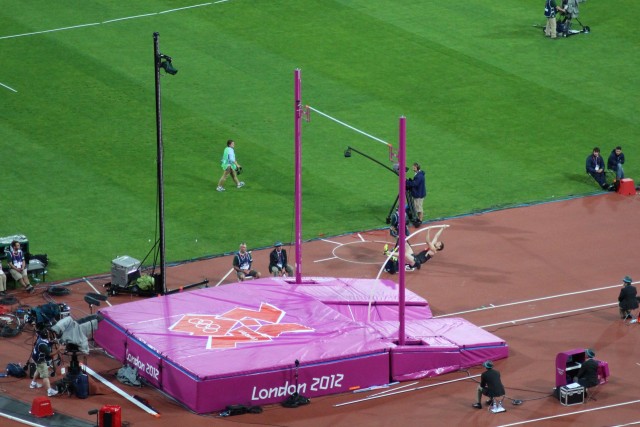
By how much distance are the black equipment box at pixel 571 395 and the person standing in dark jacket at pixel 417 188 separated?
38.2ft

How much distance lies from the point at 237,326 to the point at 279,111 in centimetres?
1761

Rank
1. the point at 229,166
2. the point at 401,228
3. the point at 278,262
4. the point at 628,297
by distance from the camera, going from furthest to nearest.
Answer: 1. the point at 229,166
2. the point at 278,262
3. the point at 628,297
4. the point at 401,228

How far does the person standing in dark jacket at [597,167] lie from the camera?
44862 mm

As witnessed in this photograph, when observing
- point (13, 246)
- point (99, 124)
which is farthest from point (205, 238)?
point (99, 124)

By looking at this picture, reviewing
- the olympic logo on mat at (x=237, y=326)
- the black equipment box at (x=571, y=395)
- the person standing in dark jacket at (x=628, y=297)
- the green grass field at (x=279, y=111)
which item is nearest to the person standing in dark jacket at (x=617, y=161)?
the green grass field at (x=279, y=111)

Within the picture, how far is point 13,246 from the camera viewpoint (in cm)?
3741

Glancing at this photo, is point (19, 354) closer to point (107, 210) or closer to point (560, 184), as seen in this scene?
point (107, 210)

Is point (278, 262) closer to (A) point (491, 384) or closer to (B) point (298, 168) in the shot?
(B) point (298, 168)

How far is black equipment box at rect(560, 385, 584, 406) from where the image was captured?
31469 mm

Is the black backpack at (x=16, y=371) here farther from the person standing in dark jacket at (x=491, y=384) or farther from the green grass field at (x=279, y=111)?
the person standing in dark jacket at (x=491, y=384)

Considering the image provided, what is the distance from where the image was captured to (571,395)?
31.5m

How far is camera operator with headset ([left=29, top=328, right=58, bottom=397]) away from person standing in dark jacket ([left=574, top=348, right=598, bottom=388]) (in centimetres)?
1168

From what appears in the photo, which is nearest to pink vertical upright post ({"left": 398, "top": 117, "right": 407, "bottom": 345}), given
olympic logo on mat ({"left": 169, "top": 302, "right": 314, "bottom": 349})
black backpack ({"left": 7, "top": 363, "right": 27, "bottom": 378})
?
olympic logo on mat ({"left": 169, "top": 302, "right": 314, "bottom": 349})

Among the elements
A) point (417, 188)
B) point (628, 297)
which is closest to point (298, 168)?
point (417, 188)
